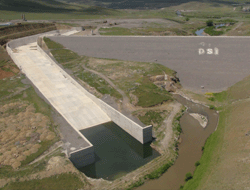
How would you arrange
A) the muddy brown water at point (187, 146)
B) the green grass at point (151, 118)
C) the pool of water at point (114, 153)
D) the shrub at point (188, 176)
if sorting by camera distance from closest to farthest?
the muddy brown water at point (187, 146) → the shrub at point (188, 176) → the pool of water at point (114, 153) → the green grass at point (151, 118)

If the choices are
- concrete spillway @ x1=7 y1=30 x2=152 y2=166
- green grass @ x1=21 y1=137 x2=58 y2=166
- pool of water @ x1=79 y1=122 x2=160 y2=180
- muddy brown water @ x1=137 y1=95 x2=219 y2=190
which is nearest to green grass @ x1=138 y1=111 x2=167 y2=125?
concrete spillway @ x1=7 y1=30 x2=152 y2=166

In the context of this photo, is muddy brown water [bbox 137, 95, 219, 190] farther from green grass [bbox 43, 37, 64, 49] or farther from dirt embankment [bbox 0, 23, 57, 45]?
dirt embankment [bbox 0, 23, 57, 45]

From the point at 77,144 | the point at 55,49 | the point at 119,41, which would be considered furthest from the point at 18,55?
the point at 77,144

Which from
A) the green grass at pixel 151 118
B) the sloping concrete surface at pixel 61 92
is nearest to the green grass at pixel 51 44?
the sloping concrete surface at pixel 61 92

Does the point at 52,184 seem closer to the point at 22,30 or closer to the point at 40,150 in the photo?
the point at 40,150

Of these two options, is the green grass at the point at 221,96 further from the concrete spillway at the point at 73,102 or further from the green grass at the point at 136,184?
the green grass at the point at 136,184

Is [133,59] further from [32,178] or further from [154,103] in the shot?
[32,178]

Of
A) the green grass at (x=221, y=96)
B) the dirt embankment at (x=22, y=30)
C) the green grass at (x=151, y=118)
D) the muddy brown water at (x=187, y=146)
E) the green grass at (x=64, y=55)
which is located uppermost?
the dirt embankment at (x=22, y=30)
